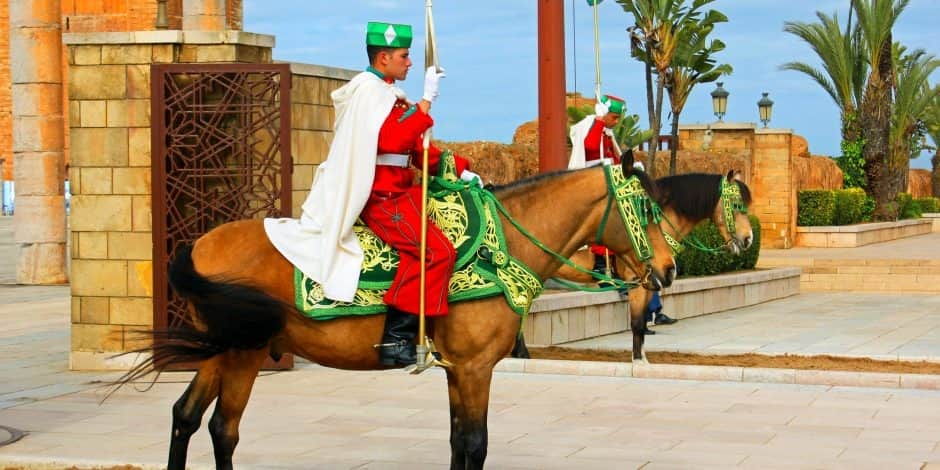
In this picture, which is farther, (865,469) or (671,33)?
(671,33)

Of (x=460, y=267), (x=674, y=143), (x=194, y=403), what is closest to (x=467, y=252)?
(x=460, y=267)

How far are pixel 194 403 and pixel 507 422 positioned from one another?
118 inches

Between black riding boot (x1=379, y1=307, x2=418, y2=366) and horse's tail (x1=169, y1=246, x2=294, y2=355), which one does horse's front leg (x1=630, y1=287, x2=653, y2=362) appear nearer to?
Answer: black riding boot (x1=379, y1=307, x2=418, y2=366)

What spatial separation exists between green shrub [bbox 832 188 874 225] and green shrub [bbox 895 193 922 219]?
691 centimetres

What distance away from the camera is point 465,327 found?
6180 millimetres

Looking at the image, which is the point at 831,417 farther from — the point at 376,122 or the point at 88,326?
the point at 88,326

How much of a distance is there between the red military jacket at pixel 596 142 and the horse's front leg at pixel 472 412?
6.05 m

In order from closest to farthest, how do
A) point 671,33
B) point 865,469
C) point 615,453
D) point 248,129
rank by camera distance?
point 865,469 < point 615,453 < point 248,129 < point 671,33

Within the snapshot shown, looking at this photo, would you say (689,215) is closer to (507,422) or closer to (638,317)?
(638,317)

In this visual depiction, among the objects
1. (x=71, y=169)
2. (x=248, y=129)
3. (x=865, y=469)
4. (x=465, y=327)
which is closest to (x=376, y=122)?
(x=465, y=327)

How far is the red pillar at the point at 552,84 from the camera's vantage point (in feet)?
45.2

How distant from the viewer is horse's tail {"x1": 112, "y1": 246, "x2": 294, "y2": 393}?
6.04m

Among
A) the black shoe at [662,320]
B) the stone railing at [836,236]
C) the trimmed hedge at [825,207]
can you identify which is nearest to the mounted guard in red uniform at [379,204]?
the black shoe at [662,320]

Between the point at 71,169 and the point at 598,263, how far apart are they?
462 cm
